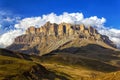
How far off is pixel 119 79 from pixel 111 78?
21.6 feet

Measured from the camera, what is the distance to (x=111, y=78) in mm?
159125

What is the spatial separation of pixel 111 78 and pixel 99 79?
7268mm

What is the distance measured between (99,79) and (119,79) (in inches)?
533

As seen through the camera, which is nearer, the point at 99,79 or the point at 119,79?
the point at 119,79

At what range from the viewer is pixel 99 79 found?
6447 inches
